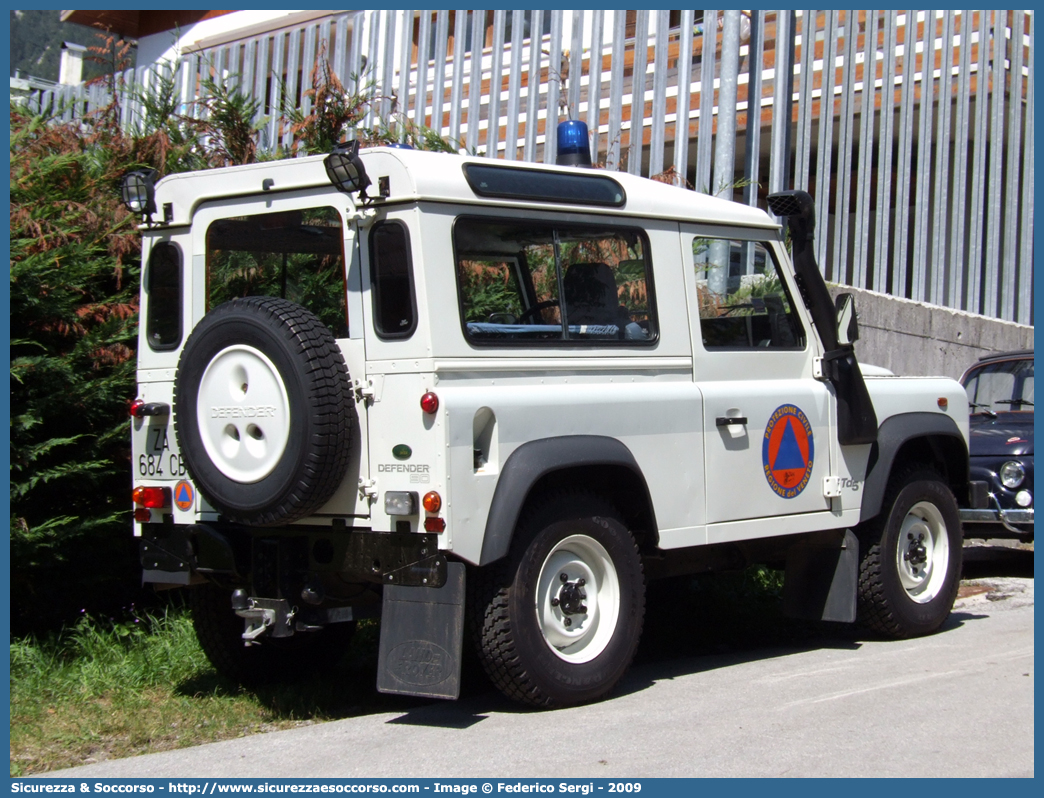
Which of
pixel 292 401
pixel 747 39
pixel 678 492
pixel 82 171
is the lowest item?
pixel 678 492

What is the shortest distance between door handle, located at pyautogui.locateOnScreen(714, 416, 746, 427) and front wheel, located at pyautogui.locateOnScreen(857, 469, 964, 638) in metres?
1.38

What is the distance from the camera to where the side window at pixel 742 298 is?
6395 millimetres

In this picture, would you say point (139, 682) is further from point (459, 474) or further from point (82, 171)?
point (82, 171)

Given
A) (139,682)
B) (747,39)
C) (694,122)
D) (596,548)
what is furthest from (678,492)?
(747,39)

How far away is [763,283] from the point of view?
674cm

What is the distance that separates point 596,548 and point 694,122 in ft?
25.2

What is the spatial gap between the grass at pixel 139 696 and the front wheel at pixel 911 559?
2890mm

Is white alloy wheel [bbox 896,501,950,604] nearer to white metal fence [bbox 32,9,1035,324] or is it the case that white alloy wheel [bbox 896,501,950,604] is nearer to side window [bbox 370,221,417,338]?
side window [bbox 370,221,417,338]

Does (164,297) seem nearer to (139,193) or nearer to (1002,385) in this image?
(139,193)

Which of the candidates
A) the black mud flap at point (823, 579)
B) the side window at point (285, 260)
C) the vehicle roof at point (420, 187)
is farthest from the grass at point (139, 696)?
the black mud flap at point (823, 579)

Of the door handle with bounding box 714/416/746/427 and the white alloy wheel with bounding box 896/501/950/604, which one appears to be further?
the white alloy wheel with bounding box 896/501/950/604

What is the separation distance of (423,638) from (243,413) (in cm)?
123

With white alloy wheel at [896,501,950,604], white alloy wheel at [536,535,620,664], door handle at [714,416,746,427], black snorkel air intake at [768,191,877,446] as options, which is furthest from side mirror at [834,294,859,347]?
white alloy wheel at [536,535,620,664]

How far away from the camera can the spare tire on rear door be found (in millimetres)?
5031
